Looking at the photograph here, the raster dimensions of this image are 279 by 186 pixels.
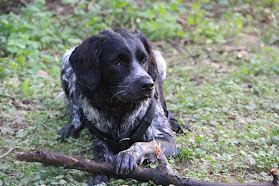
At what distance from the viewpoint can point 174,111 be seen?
4953 mm

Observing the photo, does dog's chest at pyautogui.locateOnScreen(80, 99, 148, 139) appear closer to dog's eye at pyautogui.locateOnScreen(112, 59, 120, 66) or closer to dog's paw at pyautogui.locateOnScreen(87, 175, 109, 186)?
dog's eye at pyautogui.locateOnScreen(112, 59, 120, 66)

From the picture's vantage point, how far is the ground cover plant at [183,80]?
3584 millimetres

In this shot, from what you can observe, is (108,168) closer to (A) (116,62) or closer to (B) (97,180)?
(B) (97,180)

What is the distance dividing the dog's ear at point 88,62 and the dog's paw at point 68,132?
0.82 m

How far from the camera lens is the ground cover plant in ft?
11.8

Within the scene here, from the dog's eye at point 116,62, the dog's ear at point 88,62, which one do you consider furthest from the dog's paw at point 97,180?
the dog's eye at point 116,62

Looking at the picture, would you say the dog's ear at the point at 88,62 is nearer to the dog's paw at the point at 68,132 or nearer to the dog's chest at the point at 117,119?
the dog's chest at the point at 117,119

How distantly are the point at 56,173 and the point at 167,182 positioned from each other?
3.21 ft

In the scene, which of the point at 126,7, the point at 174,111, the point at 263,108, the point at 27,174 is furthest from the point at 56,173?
the point at 126,7

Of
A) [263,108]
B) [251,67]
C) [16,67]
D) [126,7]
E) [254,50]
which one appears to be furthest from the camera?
[126,7]

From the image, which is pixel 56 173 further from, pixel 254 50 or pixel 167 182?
pixel 254 50

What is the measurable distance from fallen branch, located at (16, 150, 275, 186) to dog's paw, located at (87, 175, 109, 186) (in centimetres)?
10

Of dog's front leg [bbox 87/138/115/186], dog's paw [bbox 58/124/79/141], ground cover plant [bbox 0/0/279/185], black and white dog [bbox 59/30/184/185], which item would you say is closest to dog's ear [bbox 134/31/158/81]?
black and white dog [bbox 59/30/184/185]

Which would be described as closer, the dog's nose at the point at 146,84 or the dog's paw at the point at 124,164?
the dog's paw at the point at 124,164
